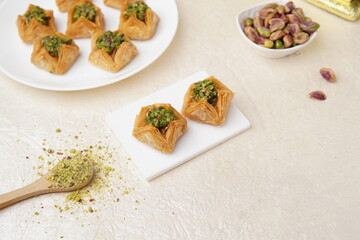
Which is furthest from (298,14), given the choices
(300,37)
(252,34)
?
(252,34)

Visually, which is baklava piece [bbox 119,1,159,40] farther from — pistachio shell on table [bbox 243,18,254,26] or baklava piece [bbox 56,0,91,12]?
pistachio shell on table [bbox 243,18,254,26]

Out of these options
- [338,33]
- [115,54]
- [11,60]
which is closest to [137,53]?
[115,54]

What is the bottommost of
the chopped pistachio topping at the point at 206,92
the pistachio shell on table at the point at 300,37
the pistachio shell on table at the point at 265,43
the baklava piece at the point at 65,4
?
the chopped pistachio topping at the point at 206,92

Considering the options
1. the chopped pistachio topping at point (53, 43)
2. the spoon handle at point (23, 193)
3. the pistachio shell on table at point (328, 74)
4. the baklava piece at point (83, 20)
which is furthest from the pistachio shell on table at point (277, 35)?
the spoon handle at point (23, 193)

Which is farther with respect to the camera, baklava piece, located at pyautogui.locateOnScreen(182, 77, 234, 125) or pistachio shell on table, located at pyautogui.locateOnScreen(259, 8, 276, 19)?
pistachio shell on table, located at pyautogui.locateOnScreen(259, 8, 276, 19)

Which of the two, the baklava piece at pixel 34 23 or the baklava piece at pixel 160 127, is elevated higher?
the baklava piece at pixel 34 23

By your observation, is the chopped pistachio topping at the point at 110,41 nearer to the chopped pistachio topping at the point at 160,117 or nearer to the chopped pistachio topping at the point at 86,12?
the chopped pistachio topping at the point at 86,12

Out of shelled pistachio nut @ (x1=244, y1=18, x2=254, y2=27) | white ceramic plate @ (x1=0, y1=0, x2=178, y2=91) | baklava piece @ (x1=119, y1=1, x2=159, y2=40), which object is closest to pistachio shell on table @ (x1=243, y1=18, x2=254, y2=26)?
shelled pistachio nut @ (x1=244, y1=18, x2=254, y2=27)
